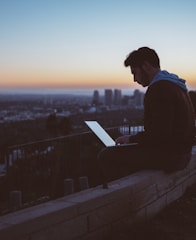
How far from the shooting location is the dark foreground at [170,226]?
3455mm

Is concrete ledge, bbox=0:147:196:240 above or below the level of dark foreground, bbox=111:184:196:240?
above

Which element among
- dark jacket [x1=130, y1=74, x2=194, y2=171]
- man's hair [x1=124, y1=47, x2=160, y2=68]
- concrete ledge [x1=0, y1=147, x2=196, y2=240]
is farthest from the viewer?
man's hair [x1=124, y1=47, x2=160, y2=68]

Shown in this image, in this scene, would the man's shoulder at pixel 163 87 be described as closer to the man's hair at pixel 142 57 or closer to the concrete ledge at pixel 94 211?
the man's hair at pixel 142 57

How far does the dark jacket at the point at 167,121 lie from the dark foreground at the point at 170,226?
60 cm

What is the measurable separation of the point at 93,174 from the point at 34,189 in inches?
48.0

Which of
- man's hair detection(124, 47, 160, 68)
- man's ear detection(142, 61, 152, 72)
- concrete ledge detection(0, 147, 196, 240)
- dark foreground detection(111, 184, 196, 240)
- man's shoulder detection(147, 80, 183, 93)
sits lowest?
dark foreground detection(111, 184, 196, 240)

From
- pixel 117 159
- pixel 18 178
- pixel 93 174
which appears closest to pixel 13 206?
pixel 18 178

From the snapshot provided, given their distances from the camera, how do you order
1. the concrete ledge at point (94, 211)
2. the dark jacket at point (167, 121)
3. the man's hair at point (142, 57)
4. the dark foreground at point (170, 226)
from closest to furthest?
the concrete ledge at point (94, 211)
the dark foreground at point (170, 226)
the dark jacket at point (167, 121)
the man's hair at point (142, 57)

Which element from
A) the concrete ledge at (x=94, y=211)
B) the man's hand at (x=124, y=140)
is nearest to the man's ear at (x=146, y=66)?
the man's hand at (x=124, y=140)

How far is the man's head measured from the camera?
3.95 m

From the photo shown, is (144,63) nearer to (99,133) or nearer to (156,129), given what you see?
(156,129)

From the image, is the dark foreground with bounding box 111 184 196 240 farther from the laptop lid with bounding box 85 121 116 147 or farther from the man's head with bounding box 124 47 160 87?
the man's head with bounding box 124 47 160 87

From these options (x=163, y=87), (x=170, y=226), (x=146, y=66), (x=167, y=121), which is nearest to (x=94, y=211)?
(x=170, y=226)

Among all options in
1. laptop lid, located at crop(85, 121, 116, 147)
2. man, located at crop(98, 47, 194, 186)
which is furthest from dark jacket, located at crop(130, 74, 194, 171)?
laptop lid, located at crop(85, 121, 116, 147)
